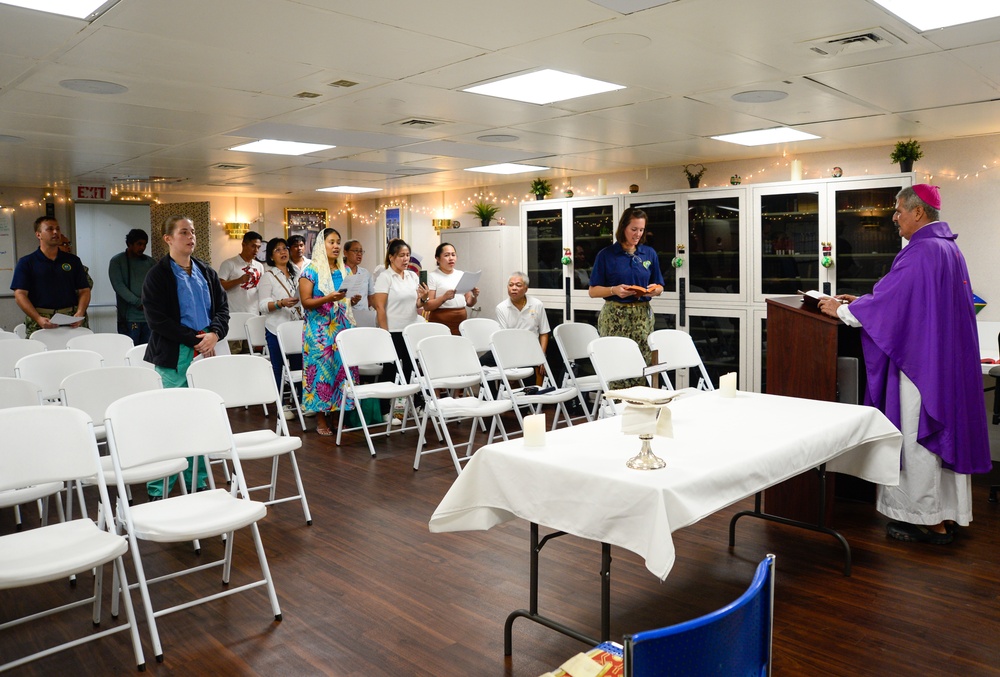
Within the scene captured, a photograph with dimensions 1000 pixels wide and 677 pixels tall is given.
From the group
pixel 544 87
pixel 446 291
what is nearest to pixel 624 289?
pixel 544 87

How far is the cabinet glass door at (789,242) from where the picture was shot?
24.2 ft

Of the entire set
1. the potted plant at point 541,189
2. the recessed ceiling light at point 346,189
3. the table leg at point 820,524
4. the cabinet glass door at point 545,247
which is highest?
the recessed ceiling light at point 346,189

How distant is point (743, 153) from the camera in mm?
7836

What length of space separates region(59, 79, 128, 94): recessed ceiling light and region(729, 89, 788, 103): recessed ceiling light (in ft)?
12.4

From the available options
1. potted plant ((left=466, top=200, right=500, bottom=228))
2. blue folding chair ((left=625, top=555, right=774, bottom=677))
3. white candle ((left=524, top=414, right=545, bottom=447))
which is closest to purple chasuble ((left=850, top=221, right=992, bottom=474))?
white candle ((left=524, top=414, right=545, bottom=447))

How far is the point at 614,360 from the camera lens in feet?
16.7

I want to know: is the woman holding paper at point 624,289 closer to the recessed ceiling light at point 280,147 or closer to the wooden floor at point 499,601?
→ the wooden floor at point 499,601

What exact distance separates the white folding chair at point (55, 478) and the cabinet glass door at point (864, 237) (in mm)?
6245

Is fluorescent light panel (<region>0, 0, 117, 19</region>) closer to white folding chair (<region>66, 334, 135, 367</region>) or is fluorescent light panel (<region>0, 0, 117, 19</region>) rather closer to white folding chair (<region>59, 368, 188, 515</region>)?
white folding chair (<region>59, 368, 188, 515</region>)

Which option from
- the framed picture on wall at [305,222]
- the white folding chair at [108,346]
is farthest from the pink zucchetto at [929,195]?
the framed picture on wall at [305,222]

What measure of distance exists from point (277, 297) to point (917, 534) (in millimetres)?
5988

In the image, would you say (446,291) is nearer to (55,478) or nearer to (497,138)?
(497,138)

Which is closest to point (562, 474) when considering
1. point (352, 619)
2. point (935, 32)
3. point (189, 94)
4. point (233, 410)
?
point (352, 619)

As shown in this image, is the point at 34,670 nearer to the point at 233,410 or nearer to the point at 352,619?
the point at 352,619
